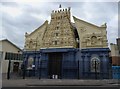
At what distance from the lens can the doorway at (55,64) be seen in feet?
103

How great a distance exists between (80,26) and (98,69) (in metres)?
7.88

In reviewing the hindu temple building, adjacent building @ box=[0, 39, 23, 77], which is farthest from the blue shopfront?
adjacent building @ box=[0, 39, 23, 77]

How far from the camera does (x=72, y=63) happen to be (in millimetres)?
30453

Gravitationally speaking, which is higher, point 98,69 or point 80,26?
point 80,26

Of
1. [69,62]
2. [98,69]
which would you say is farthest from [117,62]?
[69,62]

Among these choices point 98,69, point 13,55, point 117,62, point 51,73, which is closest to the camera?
point 98,69

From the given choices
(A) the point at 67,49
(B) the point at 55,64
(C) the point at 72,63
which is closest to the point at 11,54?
(B) the point at 55,64

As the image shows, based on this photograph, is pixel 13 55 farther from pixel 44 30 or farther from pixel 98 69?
pixel 98 69

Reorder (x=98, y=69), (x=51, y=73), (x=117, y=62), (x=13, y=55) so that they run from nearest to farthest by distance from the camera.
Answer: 1. (x=98, y=69)
2. (x=51, y=73)
3. (x=117, y=62)
4. (x=13, y=55)

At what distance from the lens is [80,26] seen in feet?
106

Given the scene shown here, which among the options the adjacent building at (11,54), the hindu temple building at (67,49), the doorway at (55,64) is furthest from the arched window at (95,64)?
the adjacent building at (11,54)

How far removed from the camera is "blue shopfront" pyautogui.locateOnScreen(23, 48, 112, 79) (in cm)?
2919

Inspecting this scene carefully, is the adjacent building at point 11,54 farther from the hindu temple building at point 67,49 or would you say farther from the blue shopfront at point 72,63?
the blue shopfront at point 72,63

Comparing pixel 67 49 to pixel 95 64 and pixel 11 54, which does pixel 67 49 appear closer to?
pixel 95 64
